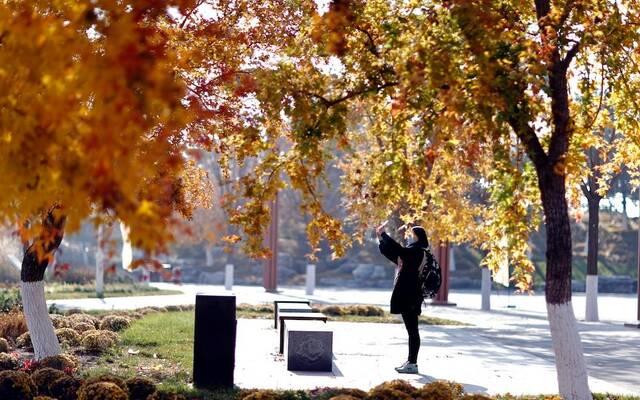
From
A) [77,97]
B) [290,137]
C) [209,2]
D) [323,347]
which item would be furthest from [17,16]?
[323,347]

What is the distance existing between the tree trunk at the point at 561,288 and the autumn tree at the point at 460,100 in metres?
0.01

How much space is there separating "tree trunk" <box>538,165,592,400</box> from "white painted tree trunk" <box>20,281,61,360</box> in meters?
5.99

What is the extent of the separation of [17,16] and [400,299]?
754 centimetres

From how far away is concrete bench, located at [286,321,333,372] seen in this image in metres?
12.2

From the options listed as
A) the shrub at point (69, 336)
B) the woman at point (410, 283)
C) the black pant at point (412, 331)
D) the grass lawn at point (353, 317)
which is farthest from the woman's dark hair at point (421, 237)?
the grass lawn at point (353, 317)

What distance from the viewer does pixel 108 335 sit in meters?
14.2

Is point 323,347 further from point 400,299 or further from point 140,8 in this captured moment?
point 140,8

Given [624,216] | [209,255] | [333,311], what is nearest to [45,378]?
[333,311]

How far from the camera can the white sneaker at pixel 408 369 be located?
12547 mm


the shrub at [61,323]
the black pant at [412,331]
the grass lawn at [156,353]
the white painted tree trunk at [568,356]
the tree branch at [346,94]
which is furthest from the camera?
the shrub at [61,323]

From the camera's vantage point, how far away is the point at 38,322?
11.9m

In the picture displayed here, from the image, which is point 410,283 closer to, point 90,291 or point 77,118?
point 77,118

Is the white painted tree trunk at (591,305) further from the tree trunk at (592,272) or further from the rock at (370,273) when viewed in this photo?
the rock at (370,273)

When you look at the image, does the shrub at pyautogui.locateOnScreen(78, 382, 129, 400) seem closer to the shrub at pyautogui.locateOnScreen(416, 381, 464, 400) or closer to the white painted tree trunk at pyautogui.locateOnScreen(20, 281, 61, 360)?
the shrub at pyautogui.locateOnScreen(416, 381, 464, 400)
